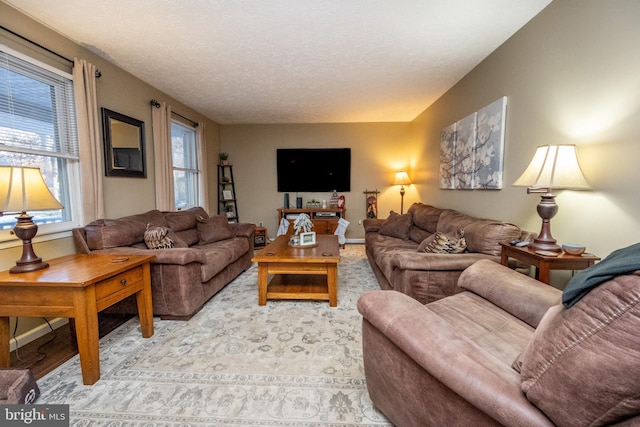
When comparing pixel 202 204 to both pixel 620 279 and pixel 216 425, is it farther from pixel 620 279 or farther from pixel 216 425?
pixel 620 279

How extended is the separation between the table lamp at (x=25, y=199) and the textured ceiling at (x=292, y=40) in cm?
132

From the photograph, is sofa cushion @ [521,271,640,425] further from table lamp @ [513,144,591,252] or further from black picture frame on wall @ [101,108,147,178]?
black picture frame on wall @ [101,108,147,178]

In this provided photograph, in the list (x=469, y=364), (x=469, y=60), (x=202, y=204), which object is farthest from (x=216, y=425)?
(x=202, y=204)

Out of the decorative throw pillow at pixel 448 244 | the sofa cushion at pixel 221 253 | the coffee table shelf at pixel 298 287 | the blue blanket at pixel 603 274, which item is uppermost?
the blue blanket at pixel 603 274

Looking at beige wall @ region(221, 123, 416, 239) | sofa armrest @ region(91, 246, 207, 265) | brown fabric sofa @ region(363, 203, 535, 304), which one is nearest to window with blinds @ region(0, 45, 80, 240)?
sofa armrest @ region(91, 246, 207, 265)

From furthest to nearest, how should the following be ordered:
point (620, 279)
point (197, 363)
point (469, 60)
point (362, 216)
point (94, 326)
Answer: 1. point (362, 216)
2. point (469, 60)
3. point (197, 363)
4. point (94, 326)
5. point (620, 279)

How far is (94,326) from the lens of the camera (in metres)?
1.61

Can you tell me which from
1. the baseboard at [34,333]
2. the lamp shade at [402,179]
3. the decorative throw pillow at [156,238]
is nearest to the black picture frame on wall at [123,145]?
the decorative throw pillow at [156,238]

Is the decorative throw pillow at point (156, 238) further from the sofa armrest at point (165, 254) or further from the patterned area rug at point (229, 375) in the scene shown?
the patterned area rug at point (229, 375)

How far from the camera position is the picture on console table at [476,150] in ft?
8.52

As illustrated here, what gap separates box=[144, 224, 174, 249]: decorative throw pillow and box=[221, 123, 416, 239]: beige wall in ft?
10.2

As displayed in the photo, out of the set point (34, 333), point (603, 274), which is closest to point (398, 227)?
point (603, 274)

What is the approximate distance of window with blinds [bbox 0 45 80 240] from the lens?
79.6 inches

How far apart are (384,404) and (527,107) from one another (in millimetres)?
2451
